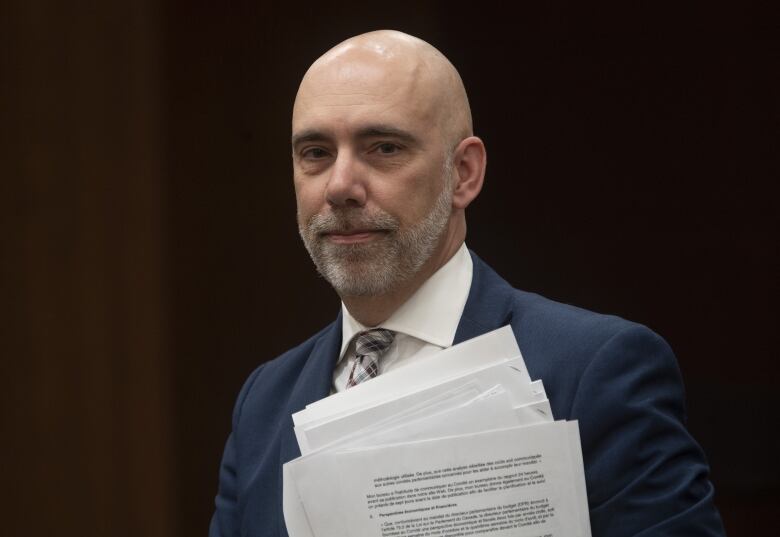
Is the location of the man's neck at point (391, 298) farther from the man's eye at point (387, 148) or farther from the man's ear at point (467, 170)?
the man's eye at point (387, 148)

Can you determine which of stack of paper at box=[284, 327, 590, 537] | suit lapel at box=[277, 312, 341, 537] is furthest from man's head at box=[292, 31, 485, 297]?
stack of paper at box=[284, 327, 590, 537]

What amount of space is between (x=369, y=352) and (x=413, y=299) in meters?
0.11

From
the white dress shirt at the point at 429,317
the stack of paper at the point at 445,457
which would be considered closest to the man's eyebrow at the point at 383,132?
the white dress shirt at the point at 429,317

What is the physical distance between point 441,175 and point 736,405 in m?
1.47

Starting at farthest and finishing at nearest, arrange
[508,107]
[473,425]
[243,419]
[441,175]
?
→ [508,107] → [243,419] → [441,175] → [473,425]

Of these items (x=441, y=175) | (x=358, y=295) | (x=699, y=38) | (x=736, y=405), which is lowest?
(x=736, y=405)

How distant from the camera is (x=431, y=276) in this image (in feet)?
6.50

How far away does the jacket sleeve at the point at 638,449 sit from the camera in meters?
1.63

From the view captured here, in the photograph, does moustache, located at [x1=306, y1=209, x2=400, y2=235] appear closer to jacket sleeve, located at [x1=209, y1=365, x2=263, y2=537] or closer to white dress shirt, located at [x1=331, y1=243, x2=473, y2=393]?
white dress shirt, located at [x1=331, y1=243, x2=473, y2=393]

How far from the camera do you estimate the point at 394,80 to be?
189cm

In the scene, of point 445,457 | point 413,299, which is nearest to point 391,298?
point 413,299

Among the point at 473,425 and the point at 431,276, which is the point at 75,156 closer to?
the point at 431,276

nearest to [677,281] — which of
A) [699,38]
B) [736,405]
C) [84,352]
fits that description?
[736,405]

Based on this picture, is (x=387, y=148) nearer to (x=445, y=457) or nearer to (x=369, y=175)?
(x=369, y=175)
